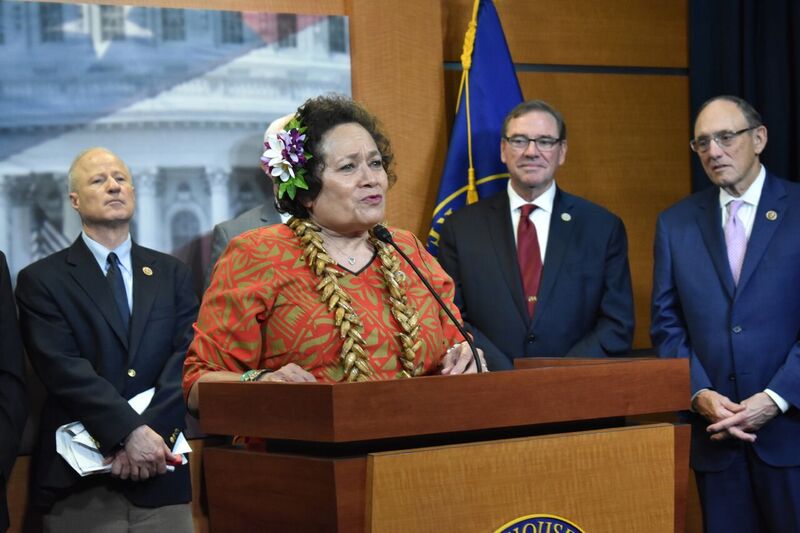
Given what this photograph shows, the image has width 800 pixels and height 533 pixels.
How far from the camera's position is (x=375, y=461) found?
1.73m

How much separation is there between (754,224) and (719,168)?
9.1 inches

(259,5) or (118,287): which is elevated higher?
(259,5)

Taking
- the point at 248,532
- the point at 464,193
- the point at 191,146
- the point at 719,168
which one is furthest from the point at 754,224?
the point at 248,532

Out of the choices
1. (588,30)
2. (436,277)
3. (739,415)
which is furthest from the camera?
(588,30)

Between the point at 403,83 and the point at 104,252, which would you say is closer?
the point at 104,252

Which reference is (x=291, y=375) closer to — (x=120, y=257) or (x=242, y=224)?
(x=120, y=257)

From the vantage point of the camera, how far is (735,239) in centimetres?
374

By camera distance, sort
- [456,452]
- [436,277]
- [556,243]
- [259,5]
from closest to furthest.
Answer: [456,452], [436,277], [556,243], [259,5]

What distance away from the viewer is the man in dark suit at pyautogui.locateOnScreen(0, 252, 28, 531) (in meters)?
3.48

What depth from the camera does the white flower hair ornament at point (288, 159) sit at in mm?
2471

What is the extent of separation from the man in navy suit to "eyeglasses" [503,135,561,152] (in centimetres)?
50

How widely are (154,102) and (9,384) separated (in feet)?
4.01

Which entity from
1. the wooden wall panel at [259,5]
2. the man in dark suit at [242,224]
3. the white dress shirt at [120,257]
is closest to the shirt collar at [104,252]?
the white dress shirt at [120,257]

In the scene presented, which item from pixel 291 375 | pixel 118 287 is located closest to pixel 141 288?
pixel 118 287
